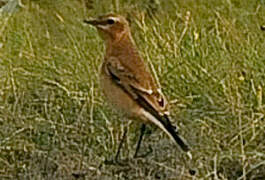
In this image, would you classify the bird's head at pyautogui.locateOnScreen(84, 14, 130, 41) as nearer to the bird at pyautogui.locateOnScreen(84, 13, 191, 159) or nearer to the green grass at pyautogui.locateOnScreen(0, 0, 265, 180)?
the bird at pyautogui.locateOnScreen(84, 13, 191, 159)

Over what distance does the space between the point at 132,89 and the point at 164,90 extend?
89 cm

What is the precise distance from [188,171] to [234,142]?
1.43ft

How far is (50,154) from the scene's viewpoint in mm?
6344

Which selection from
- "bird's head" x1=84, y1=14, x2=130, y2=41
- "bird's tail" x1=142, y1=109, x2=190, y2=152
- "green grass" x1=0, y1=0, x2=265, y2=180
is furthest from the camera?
"bird's head" x1=84, y1=14, x2=130, y2=41

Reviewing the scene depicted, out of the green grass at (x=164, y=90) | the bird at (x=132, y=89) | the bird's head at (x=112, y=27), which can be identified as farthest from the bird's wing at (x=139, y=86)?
the green grass at (x=164, y=90)

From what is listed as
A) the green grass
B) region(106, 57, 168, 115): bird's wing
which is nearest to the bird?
region(106, 57, 168, 115): bird's wing

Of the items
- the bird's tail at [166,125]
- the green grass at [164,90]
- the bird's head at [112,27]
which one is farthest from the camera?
the bird's head at [112,27]

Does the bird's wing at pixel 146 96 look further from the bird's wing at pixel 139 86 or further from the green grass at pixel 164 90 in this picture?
the green grass at pixel 164 90

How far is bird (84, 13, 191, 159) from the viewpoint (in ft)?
19.8

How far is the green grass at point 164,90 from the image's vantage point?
6.23 m

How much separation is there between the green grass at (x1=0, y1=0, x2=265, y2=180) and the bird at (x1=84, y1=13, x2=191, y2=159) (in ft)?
0.85

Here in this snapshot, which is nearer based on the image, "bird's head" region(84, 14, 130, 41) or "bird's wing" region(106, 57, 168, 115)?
"bird's wing" region(106, 57, 168, 115)

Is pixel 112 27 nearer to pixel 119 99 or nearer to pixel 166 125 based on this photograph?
pixel 119 99

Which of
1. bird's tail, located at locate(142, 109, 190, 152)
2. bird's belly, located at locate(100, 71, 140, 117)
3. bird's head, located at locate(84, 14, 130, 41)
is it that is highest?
bird's head, located at locate(84, 14, 130, 41)
